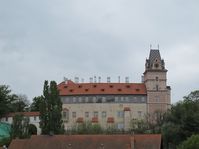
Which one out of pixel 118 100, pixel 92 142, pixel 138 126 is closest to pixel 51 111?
pixel 92 142

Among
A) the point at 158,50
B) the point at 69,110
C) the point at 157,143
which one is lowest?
the point at 157,143

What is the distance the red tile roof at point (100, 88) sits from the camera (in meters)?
129

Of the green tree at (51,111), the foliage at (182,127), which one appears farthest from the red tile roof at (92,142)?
the foliage at (182,127)

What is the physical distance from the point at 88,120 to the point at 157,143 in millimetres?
63924

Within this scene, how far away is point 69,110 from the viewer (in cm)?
12962

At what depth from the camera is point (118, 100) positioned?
130125mm

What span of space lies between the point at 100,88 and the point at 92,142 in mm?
63620

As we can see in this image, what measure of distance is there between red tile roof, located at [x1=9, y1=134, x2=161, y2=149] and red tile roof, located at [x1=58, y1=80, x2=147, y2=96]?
59.5 metres

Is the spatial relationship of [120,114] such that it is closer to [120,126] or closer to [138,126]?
[120,126]

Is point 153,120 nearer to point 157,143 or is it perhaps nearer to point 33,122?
point 33,122

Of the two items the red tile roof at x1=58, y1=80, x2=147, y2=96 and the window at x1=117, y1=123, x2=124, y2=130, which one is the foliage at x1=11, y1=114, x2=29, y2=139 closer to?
the red tile roof at x1=58, y1=80, x2=147, y2=96

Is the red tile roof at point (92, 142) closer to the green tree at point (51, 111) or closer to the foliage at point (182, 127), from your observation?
the green tree at point (51, 111)

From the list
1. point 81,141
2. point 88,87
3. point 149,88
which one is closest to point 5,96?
point 88,87

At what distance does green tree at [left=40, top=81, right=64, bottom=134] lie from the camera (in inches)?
3169
